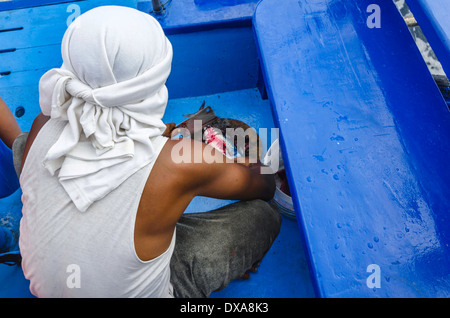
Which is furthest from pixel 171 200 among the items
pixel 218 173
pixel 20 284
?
pixel 20 284

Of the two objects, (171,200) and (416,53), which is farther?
(416,53)

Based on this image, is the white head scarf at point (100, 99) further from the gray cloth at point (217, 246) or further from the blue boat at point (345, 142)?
the blue boat at point (345, 142)

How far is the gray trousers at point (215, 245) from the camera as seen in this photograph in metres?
1.30

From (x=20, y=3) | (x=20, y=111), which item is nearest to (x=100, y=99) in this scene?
(x=20, y=111)

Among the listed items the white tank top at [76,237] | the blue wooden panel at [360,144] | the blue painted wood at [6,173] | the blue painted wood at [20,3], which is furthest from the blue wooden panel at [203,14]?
the white tank top at [76,237]

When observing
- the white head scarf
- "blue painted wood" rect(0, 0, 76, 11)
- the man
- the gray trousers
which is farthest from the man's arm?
"blue painted wood" rect(0, 0, 76, 11)

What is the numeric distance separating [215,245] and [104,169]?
1.90ft

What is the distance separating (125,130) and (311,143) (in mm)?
710

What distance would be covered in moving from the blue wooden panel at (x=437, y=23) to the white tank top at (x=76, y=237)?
1.05 m

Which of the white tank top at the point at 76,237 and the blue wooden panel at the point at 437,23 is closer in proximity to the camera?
the white tank top at the point at 76,237

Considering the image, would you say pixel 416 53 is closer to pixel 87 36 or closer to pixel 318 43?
pixel 318 43

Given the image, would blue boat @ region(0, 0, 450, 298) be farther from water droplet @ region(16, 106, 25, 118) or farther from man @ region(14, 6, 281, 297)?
water droplet @ region(16, 106, 25, 118)
